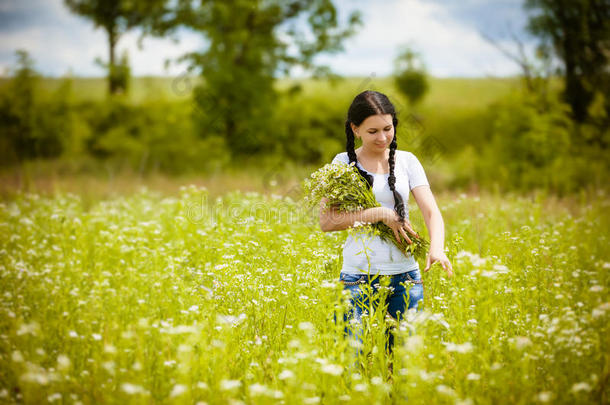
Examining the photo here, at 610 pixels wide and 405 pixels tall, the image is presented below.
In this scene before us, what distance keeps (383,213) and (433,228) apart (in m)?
0.34

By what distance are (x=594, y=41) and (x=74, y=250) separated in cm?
1554

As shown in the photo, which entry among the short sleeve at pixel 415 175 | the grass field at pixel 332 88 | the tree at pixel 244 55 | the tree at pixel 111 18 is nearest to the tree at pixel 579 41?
the grass field at pixel 332 88

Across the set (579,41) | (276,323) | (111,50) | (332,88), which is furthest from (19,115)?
(579,41)

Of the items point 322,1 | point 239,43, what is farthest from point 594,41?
point 239,43

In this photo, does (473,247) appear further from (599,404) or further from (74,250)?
(74,250)

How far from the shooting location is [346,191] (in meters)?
3.04

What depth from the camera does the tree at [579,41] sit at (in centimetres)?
1374

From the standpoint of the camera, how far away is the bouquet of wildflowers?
299 centimetres

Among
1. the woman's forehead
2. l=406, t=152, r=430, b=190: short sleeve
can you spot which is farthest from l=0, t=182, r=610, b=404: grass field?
the woman's forehead

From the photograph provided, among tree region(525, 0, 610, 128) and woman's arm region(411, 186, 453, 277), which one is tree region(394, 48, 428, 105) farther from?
woman's arm region(411, 186, 453, 277)

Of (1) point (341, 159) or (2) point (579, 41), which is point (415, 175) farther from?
(2) point (579, 41)

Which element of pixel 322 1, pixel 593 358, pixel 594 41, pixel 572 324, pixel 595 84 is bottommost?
pixel 593 358

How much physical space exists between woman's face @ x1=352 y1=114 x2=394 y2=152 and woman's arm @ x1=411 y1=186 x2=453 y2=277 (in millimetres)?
384

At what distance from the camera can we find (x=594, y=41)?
13891mm
